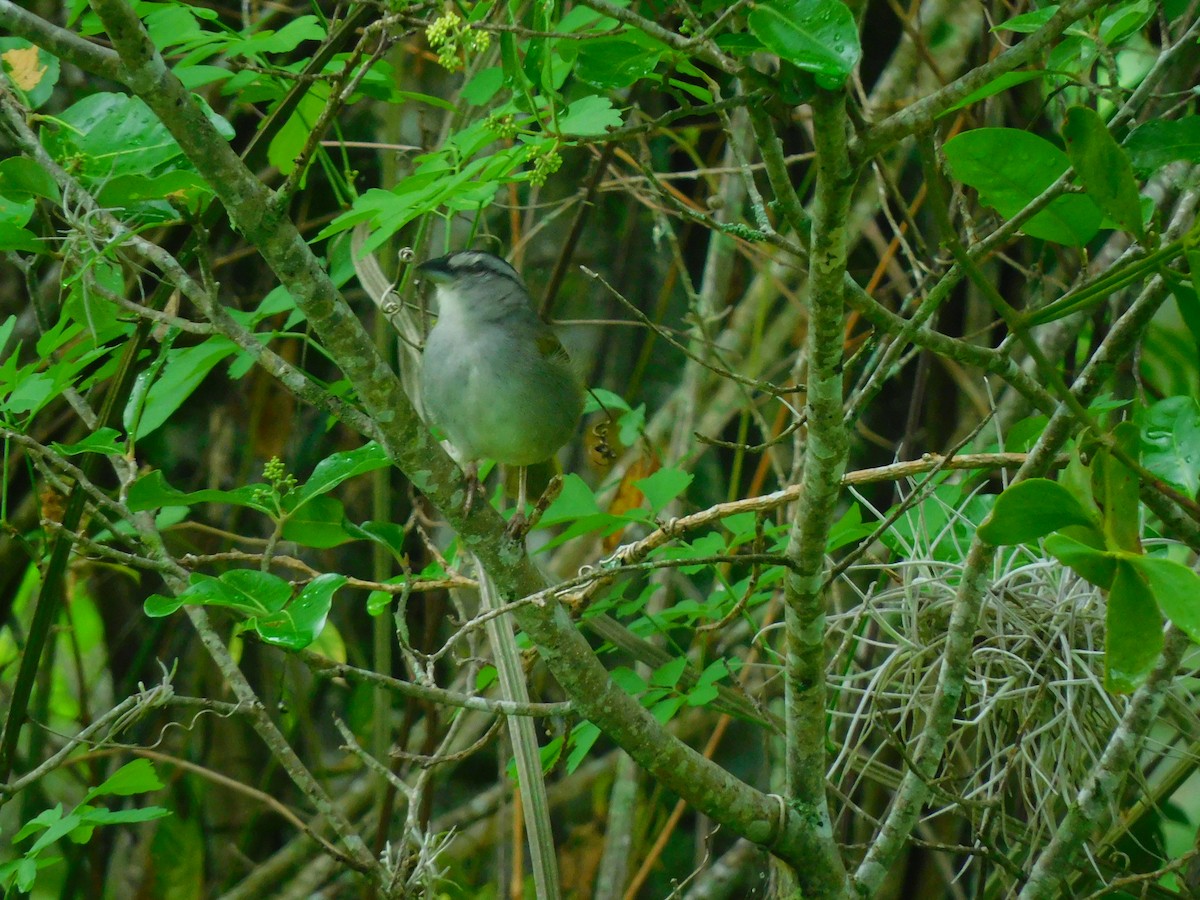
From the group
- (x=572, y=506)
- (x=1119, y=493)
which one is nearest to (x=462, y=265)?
(x=572, y=506)

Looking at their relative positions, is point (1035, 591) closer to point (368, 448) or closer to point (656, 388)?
point (368, 448)

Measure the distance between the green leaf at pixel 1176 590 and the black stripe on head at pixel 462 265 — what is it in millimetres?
2104

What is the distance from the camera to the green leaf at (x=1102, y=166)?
1274 mm

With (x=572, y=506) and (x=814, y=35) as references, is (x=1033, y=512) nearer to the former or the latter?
(x=814, y=35)

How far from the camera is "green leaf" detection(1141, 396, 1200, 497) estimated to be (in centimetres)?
187

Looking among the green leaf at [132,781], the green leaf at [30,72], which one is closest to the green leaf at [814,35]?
the green leaf at [30,72]

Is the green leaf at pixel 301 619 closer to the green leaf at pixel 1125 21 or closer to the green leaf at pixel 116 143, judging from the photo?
the green leaf at pixel 116 143

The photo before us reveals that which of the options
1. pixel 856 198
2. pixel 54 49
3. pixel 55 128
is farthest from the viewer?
pixel 856 198

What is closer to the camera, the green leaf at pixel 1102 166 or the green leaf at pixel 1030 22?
the green leaf at pixel 1102 166

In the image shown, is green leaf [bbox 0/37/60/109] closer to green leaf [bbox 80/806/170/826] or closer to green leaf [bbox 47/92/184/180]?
green leaf [bbox 47/92/184/180]

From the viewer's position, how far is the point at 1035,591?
2387 millimetres

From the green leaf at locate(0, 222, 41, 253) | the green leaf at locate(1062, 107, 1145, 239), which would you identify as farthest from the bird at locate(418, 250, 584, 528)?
the green leaf at locate(1062, 107, 1145, 239)

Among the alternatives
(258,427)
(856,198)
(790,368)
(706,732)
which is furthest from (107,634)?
(856,198)

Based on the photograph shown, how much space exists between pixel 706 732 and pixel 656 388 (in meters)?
1.39
